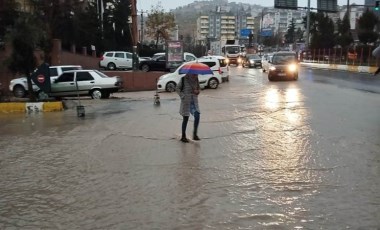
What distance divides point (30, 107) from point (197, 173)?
12304 mm

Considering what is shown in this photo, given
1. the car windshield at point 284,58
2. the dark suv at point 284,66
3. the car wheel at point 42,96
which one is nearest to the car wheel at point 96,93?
the car wheel at point 42,96

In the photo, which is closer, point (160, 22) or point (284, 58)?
point (284, 58)

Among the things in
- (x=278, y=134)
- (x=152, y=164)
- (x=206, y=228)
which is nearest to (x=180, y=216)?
(x=206, y=228)

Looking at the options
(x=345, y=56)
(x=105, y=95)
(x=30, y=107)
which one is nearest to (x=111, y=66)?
(x=105, y=95)

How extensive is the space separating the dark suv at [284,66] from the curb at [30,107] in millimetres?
16041

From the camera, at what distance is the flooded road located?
229 inches

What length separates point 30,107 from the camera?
60.8 feet

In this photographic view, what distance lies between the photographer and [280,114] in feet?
49.7

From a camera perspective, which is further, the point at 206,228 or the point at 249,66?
the point at 249,66

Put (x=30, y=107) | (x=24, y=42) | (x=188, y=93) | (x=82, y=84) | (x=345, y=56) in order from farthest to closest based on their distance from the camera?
1. (x=345, y=56)
2. (x=82, y=84)
3. (x=30, y=107)
4. (x=24, y=42)
5. (x=188, y=93)

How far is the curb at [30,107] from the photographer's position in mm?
18500

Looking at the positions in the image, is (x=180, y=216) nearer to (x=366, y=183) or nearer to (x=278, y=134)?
(x=366, y=183)

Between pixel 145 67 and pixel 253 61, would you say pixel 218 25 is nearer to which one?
pixel 253 61

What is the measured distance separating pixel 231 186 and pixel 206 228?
1.81m
